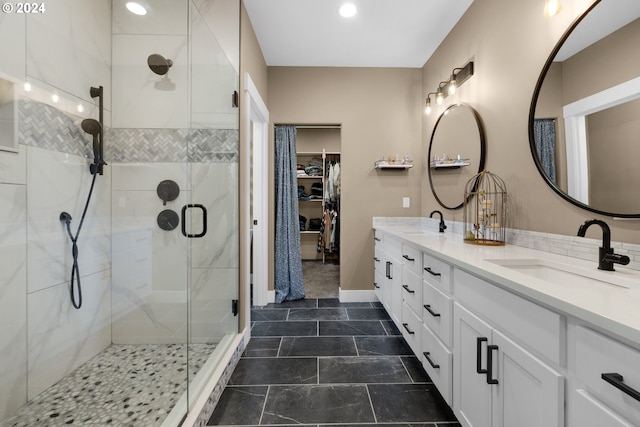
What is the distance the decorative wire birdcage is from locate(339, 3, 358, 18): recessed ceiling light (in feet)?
5.49

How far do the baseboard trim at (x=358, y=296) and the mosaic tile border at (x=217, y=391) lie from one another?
139 cm

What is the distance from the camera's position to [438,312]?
152 cm

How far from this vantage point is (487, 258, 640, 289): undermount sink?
1.01 m

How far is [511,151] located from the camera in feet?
5.81

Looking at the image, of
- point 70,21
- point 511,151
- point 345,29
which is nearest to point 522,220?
point 511,151

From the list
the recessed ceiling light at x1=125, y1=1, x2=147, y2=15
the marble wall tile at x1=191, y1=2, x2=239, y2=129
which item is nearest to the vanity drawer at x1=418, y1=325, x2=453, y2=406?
the marble wall tile at x1=191, y1=2, x2=239, y2=129

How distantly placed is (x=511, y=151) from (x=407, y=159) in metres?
1.37

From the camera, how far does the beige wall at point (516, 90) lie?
1.40 meters

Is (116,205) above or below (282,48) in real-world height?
below

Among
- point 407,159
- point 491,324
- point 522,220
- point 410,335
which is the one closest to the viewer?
point 491,324

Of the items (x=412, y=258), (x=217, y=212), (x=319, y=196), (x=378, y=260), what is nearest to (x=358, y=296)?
(x=378, y=260)

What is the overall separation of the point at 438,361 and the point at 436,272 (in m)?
0.49

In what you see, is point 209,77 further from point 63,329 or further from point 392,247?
point 392,247

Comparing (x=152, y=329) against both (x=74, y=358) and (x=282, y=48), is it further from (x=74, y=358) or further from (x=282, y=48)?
(x=282, y=48)
